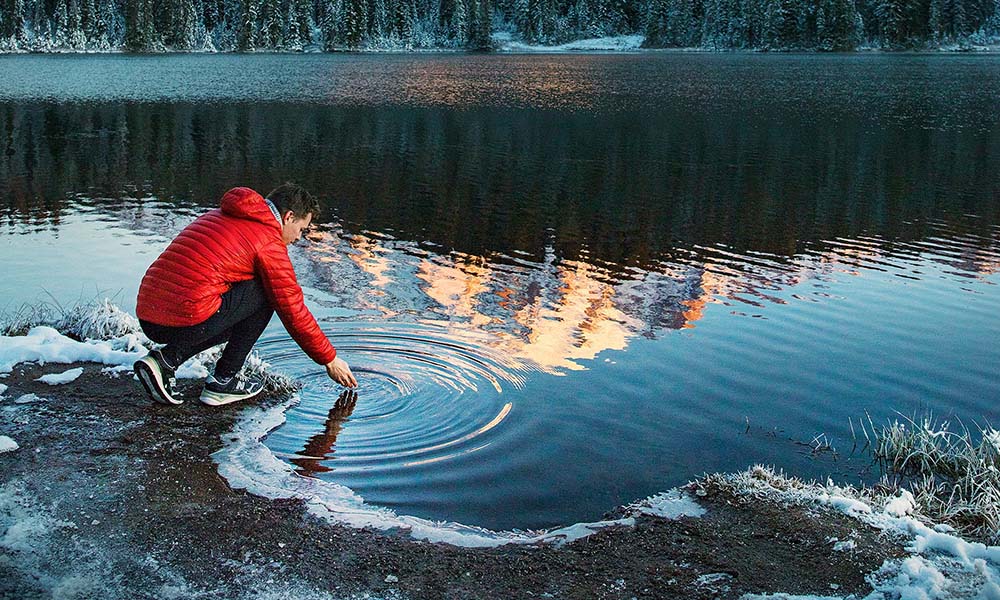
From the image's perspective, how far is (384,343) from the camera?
10.8 m

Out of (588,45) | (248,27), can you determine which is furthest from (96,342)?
(588,45)

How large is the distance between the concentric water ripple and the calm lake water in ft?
0.12

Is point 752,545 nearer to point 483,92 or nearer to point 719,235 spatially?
point 719,235

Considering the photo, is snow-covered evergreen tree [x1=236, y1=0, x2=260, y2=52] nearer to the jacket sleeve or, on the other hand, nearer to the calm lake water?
the calm lake water

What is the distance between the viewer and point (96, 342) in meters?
9.15

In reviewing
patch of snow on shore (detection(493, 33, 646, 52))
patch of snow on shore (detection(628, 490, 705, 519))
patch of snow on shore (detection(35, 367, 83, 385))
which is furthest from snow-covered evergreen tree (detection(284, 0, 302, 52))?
patch of snow on shore (detection(628, 490, 705, 519))

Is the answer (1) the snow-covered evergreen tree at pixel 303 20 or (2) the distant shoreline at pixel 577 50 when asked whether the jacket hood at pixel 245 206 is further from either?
(1) the snow-covered evergreen tree at pixel 303 20

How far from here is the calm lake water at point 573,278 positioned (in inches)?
319

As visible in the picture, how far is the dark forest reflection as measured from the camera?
20.5 m

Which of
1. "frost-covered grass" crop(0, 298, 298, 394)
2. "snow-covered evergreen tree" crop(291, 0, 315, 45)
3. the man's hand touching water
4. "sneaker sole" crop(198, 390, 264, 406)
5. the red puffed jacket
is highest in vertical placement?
"snow-covered evergreen tree" crop(291, 0, 315, 45)

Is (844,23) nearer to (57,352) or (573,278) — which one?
Result: (573,278)

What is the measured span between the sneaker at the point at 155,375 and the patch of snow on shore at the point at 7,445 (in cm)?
101

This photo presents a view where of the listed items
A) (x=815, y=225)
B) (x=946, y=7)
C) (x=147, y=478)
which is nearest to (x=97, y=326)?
(x=147, y=478)

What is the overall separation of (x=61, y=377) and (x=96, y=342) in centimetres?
112
